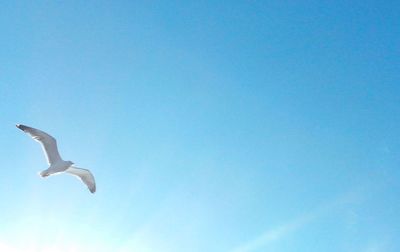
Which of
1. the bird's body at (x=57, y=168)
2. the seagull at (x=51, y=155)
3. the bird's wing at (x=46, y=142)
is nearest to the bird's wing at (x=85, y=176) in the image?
the seagull at (x=51, y=155)

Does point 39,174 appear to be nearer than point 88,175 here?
Yes

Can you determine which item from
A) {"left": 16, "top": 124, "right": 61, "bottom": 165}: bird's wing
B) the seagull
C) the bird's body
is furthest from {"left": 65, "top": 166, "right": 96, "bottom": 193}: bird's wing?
{"left": 16, "top": 124, "right": 61, "bottom": 165}: bird's wing

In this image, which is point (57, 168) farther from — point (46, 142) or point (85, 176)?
point (85, 176)

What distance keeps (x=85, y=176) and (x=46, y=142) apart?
194 inches

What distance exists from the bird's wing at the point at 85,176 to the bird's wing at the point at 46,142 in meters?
2.39

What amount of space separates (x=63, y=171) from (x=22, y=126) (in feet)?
14.7

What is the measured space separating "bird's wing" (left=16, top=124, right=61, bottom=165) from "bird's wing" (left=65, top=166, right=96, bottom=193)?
7.84 ft

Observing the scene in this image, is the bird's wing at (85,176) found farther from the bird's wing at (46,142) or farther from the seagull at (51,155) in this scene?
the bird's wing at (46,142)

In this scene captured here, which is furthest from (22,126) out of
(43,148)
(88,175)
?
(88,175)

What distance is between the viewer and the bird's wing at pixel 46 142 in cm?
3969

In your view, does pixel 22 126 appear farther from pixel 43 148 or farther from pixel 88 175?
pixel 88 175

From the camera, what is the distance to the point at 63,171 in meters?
42.3

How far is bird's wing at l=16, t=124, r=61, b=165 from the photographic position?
3969cm

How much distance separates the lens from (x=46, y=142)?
40.7m
